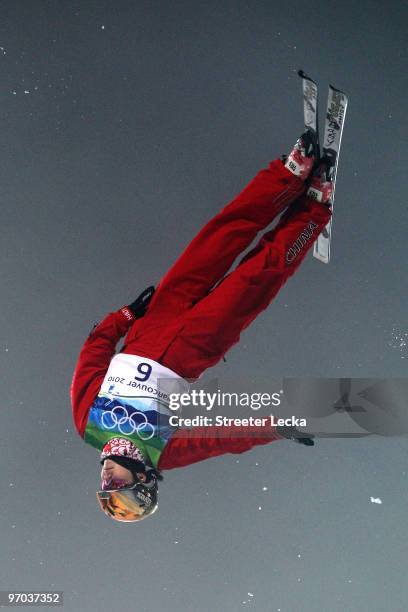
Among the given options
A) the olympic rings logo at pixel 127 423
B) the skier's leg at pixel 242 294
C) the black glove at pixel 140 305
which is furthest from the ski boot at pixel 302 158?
the olympic rings logo at pixel 127 423

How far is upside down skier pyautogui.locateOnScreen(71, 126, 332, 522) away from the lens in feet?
6.55

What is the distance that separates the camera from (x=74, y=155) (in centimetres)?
254

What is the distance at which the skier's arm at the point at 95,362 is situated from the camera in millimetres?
2096

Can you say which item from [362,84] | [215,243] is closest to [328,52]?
[362,84]

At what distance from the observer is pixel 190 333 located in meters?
2.01


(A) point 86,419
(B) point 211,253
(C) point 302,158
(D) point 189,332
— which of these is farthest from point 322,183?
(A) point 86,419

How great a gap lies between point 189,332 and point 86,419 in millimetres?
399

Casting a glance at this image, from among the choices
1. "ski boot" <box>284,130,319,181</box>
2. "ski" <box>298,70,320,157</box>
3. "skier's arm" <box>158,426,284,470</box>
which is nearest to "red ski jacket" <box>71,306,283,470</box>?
"skier's arm" <box>158,426,284,470</box>

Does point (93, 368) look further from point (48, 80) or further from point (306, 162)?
point (48, 80)

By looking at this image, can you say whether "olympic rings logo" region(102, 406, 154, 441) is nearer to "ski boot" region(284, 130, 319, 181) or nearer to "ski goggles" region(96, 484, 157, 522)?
"ski goggles" region(96, 484, 157, 522)

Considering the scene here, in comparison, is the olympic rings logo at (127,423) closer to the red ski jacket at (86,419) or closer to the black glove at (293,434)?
the red ski jacket at (86,419)

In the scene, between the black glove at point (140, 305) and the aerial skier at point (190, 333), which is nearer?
the aerial skier at point (190, 333)

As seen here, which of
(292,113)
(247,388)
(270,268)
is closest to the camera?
(270,268)

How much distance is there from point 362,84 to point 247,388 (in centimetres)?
116
